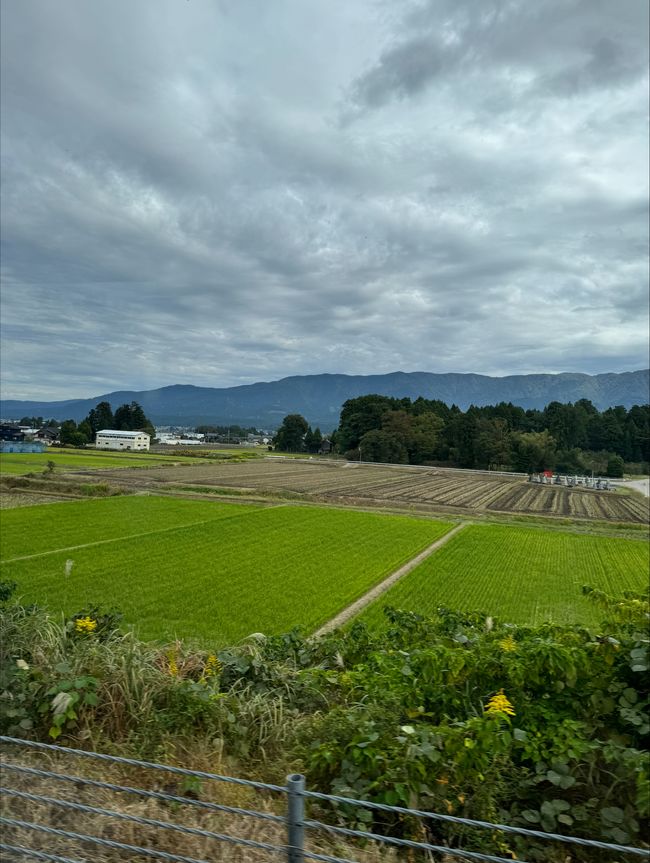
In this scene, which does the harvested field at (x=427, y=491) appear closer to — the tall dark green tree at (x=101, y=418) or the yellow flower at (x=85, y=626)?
the yellow flower at (x=85, y=626)

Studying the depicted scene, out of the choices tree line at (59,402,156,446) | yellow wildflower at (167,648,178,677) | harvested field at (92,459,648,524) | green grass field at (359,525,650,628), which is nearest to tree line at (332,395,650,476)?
harvested field at (92,459,648,524)

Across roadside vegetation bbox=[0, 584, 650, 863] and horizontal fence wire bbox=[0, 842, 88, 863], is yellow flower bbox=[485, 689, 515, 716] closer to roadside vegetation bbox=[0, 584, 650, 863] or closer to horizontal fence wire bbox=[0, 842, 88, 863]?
roadside vegetation bbox=[0, 584, 650, 863]

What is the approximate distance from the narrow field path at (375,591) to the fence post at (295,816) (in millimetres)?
6611

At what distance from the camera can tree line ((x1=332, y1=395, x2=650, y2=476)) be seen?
84812 millimetres

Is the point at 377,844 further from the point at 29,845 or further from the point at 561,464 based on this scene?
the point at 561,464

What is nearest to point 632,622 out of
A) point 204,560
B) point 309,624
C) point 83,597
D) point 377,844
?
point 377,844

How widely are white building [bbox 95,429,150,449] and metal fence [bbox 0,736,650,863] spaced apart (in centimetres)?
9961

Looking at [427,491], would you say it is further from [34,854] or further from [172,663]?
[34,854]

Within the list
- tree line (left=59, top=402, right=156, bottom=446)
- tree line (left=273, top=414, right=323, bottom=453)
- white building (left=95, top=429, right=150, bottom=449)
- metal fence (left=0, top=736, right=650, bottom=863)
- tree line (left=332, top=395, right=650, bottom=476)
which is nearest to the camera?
metal fence (left=0, top=736, right=650, bottom=863)

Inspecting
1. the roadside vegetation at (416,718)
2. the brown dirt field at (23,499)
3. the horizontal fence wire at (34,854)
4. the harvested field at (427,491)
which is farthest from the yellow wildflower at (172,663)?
the harvested field at (427,491)

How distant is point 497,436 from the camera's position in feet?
283

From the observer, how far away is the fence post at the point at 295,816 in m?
2.09

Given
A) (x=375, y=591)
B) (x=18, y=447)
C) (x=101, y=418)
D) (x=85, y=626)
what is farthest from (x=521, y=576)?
(x=101, y=418)

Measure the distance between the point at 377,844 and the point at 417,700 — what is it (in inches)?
41.2
